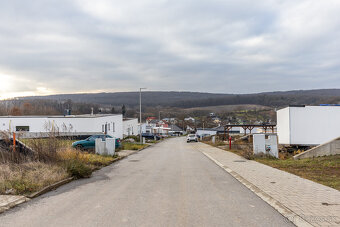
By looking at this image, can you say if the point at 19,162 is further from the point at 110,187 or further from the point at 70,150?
the point at 110,187

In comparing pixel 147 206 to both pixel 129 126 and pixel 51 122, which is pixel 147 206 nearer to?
pixel 51 122

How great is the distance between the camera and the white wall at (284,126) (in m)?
29.5

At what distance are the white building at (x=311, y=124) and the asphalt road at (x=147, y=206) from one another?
19.7 metres

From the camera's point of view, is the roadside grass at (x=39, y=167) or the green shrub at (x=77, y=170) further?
the green shrub at (x=77, y=170)

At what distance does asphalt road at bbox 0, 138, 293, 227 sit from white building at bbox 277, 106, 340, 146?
19730mm

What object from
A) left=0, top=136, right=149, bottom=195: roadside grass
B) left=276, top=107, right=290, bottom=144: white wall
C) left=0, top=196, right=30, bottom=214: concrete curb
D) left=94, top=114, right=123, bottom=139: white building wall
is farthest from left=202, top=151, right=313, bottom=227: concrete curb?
left=94, top=114, right=123, bottom=139: white building wall

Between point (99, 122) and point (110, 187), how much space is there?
104 ft

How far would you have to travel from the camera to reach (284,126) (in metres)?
30.6

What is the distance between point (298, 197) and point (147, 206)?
376 cm

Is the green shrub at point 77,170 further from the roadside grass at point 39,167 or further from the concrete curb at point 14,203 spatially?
the concrete curb at point 14,203

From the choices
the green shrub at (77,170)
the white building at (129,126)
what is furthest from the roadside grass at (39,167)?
the white building at (129,126)

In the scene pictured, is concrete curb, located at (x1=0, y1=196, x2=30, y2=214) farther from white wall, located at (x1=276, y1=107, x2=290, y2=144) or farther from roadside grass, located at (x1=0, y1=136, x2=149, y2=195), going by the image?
white wall, located at (x1=276, y1=107, x2=290, y2=144)

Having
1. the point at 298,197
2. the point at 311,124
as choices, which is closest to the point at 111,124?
the point at 311,124

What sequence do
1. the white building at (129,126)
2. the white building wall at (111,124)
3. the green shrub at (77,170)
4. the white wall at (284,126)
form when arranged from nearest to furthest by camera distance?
the green shrub at (77,170)
the white wall at (284,126)
the white building wall at (111,124)
the white building at (129,126)
